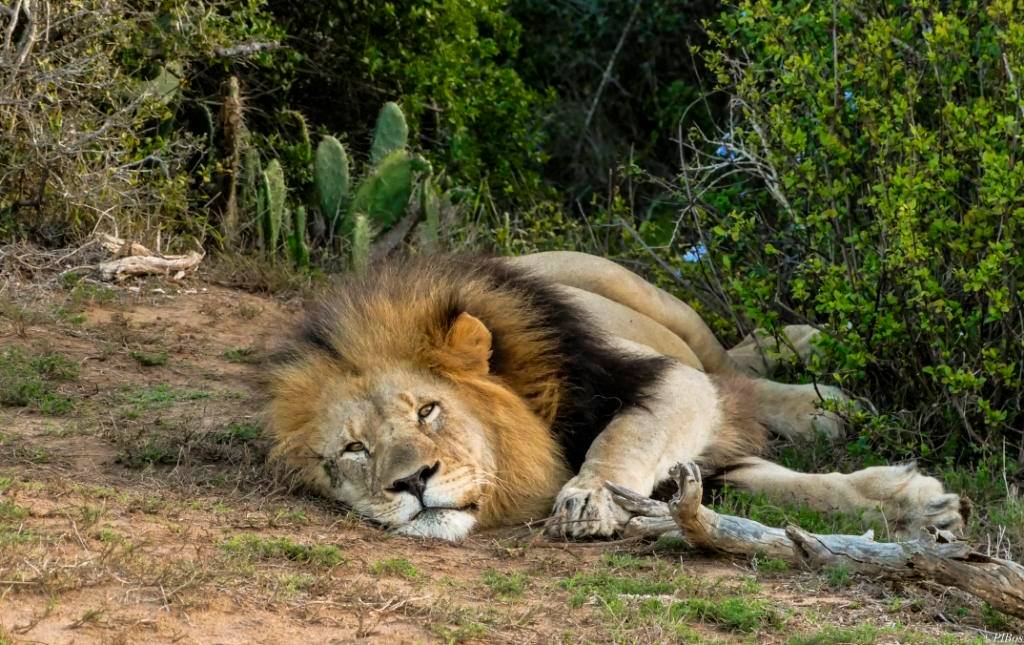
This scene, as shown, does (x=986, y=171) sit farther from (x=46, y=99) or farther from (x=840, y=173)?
(x=46, y=99)

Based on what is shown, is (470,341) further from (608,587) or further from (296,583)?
(296,583)

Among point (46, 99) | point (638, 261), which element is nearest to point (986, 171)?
point (638, 261)

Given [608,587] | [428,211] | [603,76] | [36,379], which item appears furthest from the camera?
[603,76]

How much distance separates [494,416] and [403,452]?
391mm

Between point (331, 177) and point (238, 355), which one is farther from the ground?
point (331, 177)

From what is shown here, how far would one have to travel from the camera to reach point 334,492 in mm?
4750

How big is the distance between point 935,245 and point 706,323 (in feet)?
6.21

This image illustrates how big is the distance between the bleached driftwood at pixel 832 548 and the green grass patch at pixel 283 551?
0.95 meters

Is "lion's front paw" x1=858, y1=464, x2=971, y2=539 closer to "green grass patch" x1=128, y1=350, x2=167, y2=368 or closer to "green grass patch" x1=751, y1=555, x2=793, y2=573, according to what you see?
"green grass patch" x1=751, y1=555, x2=793, y2=573

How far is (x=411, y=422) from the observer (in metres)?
4.55

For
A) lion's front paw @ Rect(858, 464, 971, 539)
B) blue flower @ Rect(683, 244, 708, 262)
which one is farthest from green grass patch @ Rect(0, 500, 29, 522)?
blue flower @ Rect(683, 244, 708, 262)

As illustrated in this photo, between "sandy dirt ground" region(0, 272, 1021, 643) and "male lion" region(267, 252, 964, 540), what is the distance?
13 cm

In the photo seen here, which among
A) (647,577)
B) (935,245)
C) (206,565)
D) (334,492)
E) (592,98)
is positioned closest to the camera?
(206,565)

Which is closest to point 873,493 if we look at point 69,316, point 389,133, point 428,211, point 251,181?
point 69,316
